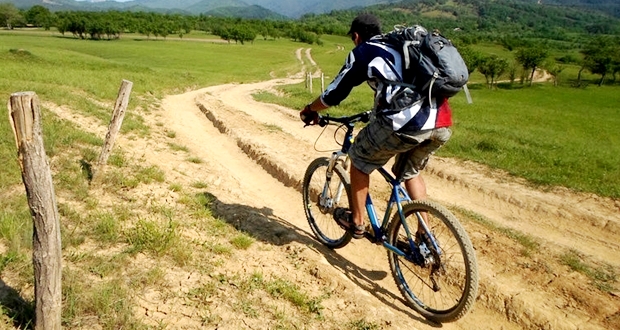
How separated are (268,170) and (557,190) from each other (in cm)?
732

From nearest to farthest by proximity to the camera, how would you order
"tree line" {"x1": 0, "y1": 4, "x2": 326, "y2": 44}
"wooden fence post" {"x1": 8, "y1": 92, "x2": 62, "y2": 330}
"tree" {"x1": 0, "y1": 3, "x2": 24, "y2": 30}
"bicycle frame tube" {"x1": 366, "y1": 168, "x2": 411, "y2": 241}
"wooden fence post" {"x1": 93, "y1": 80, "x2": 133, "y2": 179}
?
1. "wooden fence post" {"x1": 8, "y1": 92, "x2": 62, "y2": 330}
2. "bicycle frame tube" {"x1": 366, "y1": 168, "x2": 411, "y2": 241}
3. "wooden fence post" {"x1": 93, "y1": 80, "x2": 133, "y2": 179}
4. "tree line" {"x1": 0, "y1": 4, "x2": 326, "y2": 44}
5. "tree" {"x1": 0, "y1": 3, "x2": 24, "y2": 30}

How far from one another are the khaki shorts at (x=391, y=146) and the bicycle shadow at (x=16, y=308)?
12.2 ft

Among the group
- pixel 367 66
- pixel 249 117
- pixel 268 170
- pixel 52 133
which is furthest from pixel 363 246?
pixel 249 117

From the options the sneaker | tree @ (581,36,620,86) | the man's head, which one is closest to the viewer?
the man's head

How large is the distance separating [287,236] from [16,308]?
11.8ft

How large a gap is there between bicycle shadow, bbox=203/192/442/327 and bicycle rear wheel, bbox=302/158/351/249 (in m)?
0.24

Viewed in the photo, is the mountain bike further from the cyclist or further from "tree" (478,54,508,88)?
"tree" (478,54,508,88)

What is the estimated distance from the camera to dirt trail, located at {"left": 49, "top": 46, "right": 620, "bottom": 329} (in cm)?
491

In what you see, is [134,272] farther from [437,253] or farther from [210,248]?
[437,253]

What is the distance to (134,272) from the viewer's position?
463cm

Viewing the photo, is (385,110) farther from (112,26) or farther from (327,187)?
(112,26)

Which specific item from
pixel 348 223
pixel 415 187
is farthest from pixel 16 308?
pixel 415 187

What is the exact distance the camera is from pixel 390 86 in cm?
418

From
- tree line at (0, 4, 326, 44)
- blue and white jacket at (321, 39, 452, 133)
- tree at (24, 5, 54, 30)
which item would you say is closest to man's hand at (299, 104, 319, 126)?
blue and white jacket at (321, 39, 452, 133)
